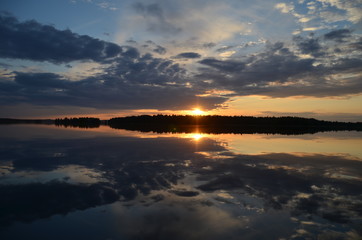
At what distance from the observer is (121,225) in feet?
23.2

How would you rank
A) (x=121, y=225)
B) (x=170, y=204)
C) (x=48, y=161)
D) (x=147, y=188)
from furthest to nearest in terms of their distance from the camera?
(x=48, y=161), (x=147, y=188), (x=170, y=204), (x=121, y=225)

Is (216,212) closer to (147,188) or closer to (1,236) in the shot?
(147,188)

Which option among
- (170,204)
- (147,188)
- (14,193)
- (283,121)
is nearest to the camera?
(170,204)

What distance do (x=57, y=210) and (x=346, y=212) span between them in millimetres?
9886

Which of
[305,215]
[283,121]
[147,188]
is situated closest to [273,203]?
[305,215]

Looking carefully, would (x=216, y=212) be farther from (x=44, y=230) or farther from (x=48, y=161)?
(x=48, y=161)

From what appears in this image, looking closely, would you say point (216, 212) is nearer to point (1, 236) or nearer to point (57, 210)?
point (57, 210)

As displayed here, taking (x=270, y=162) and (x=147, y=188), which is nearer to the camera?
(x=147, y=188)

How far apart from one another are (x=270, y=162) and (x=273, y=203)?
9.20 metres

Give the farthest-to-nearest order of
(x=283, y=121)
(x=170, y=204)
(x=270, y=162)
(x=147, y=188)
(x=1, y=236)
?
(x=283, y=121), (x=270, y=162), (x=147, y=188), (x=170, y=204), (x=1, y=236)

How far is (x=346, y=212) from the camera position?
26.8 ft

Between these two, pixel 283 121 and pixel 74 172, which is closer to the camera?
pixel 74 172

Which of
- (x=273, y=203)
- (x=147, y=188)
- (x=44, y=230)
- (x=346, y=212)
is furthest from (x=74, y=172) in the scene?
(x=346, y=212)

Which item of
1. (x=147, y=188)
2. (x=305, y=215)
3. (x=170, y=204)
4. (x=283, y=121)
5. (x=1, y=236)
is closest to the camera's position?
(x=1, y=236)
